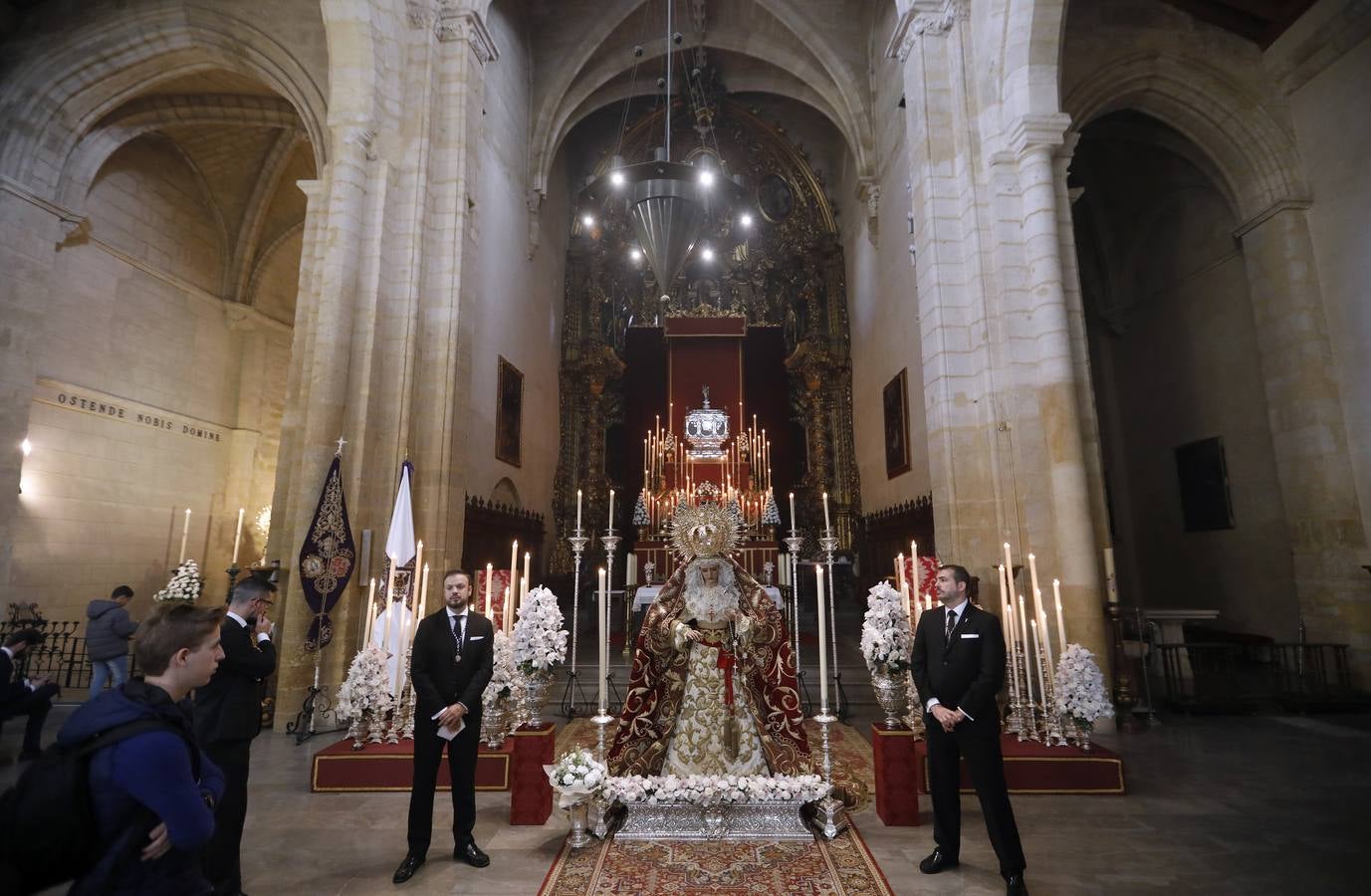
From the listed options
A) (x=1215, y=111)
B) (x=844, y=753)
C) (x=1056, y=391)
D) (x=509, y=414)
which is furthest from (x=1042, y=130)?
(x=509, y=414)

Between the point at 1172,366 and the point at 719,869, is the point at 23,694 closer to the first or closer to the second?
the point at 719,869

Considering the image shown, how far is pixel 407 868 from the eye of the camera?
3391 millimetres

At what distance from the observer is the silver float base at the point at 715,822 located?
3.98 metres

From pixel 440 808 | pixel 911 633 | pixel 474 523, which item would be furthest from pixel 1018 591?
pixel 474 523

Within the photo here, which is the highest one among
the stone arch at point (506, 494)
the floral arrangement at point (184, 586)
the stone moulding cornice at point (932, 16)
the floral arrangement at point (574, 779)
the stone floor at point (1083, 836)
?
the stone moulding cornice at point (932, 16)

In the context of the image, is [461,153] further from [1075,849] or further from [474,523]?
[1075,849]

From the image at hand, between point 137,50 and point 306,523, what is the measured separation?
7070mm

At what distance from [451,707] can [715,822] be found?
5.59 feet

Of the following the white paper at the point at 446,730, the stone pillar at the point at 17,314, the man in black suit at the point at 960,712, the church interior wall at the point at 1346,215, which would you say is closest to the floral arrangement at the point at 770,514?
the man in black suit at the point at 960,712

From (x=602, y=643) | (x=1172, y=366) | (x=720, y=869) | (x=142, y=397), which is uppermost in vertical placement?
(x=1172, y=366)

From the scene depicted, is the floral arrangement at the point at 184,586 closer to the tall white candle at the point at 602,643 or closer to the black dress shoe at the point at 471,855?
the black dress shoe at the point at 471,855

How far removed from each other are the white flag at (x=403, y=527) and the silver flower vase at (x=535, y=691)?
2670 millimetres

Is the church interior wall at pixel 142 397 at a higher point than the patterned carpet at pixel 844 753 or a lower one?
higher

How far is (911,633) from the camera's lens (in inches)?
205
